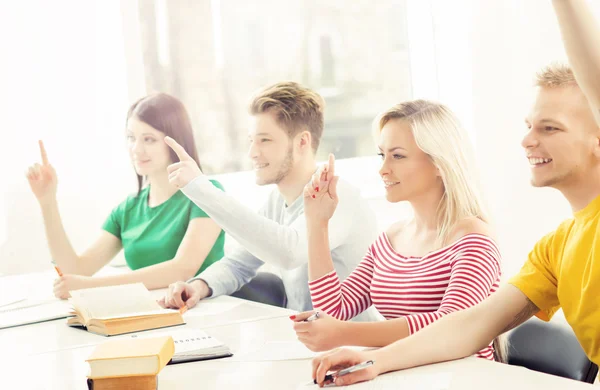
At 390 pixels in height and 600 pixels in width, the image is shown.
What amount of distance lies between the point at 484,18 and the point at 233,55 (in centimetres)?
120

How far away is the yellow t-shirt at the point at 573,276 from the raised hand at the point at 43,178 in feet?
6.11

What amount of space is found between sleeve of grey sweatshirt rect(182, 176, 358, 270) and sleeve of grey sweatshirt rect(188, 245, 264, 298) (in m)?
0.21

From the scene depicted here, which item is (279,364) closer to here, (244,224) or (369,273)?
(369,273)

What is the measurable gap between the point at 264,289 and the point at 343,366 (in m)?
1.14

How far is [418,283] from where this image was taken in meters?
1.65

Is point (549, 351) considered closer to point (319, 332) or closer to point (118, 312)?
point (319, 332)

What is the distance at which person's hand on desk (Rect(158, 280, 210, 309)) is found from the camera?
6.55 feet

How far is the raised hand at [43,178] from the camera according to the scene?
266cm

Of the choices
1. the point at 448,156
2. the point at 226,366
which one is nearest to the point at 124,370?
the point at 226,366

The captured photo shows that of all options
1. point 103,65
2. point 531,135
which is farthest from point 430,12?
point 531,135

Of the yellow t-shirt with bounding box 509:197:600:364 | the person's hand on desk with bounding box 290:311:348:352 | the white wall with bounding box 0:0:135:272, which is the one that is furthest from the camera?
the white wall with bounding box 0:0:135:272

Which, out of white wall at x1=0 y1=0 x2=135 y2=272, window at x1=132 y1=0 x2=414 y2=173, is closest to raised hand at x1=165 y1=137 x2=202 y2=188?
white wall at x1=0 y1=0 x2=135 y2=272

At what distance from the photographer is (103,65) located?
10.8ft

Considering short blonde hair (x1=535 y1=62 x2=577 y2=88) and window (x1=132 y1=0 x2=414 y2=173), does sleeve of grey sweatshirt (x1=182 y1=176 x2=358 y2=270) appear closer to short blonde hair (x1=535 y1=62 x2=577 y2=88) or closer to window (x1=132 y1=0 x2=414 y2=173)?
short blonde hair (x1=535 y1=62 x2=577 y2=88)
